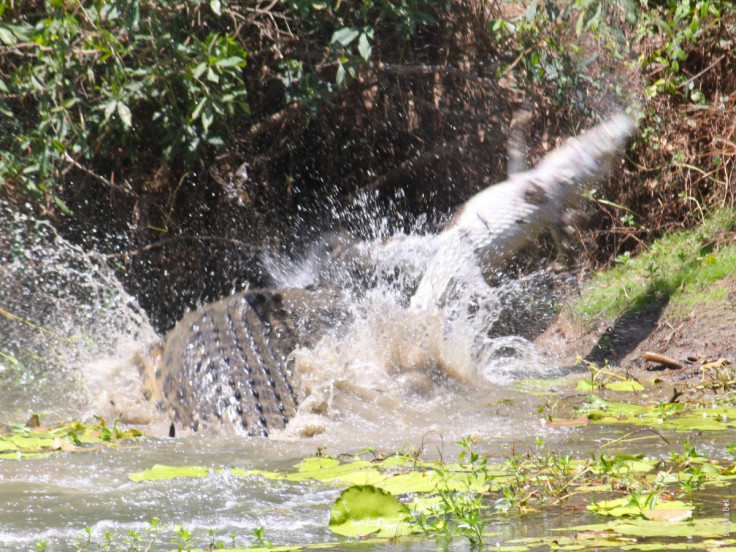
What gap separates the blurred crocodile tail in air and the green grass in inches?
26.3

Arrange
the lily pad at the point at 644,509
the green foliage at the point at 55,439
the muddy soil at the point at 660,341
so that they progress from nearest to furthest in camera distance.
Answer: the lily pad at the point at 644,509, the green foliage at the point at 55,439, the muddy soil at the point at 660,341

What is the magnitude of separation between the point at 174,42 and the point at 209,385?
215 cm

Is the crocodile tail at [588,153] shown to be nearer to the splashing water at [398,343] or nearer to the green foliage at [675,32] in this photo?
the green foliage at [675,32]

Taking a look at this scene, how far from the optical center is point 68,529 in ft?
5.85

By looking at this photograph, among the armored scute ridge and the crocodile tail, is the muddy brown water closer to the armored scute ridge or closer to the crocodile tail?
the armored scute ridge

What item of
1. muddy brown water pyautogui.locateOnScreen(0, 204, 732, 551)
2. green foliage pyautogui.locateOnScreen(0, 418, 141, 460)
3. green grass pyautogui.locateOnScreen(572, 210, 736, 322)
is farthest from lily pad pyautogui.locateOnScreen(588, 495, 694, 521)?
green grass pyautogui.locateOnScreen(572, 210, 736, 322)

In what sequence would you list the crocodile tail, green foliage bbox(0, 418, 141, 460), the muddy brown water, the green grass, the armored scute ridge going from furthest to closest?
1. the crocodile tail
2. the green grass
3. the armored scute ridge
4. green foliage bbox(0, 418, 141, 460)
5. the muddy brown water

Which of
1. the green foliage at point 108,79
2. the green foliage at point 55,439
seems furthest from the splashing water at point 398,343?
the green foliage at point 108,79

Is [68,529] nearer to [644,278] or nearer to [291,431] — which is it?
[291,431]

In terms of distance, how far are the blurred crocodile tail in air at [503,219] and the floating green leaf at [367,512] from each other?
3150 millimetres

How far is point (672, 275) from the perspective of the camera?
5.23 meters

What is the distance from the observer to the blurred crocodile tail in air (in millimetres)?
5004

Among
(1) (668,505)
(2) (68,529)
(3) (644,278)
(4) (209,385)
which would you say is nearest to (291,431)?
(4) (209,385)

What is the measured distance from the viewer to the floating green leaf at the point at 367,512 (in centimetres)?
168
